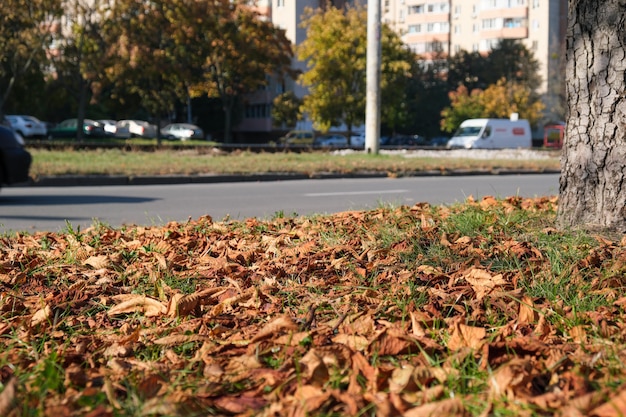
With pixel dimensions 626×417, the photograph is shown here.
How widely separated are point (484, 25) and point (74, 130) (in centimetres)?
4820

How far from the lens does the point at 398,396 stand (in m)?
2.51

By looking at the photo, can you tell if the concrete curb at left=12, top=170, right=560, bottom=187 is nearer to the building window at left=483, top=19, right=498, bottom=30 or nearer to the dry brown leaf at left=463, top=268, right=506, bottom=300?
the dry brown leaf at left=463, top=268, right=506, bottom=300

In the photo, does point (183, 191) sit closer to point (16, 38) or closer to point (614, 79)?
point (614, 79)

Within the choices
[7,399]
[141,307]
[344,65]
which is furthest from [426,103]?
[7,399]

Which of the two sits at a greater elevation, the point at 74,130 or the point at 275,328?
the point at 74,130

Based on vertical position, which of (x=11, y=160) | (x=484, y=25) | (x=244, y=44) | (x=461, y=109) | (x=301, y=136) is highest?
(x=484, y=25)

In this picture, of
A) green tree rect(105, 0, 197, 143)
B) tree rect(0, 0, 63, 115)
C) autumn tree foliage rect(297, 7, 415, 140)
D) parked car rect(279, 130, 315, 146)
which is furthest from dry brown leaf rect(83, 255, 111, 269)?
parked car rect(279, 130, 315, 146)

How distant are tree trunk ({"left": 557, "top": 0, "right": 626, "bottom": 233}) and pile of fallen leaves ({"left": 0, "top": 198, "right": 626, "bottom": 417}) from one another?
31cm

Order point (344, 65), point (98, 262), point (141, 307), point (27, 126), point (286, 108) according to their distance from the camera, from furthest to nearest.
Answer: point (286, 108) → point (27, 126) → point (344, 65) → point (98, 262) → point (141, 307)

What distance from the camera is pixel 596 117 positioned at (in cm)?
506

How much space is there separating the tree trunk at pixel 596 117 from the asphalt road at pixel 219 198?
9.43ft

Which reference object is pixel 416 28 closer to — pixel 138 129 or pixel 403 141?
pixel 403 141

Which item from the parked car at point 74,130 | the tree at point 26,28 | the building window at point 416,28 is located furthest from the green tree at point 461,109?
the tree at point 26,28

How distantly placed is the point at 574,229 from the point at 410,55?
4373 centimetres
